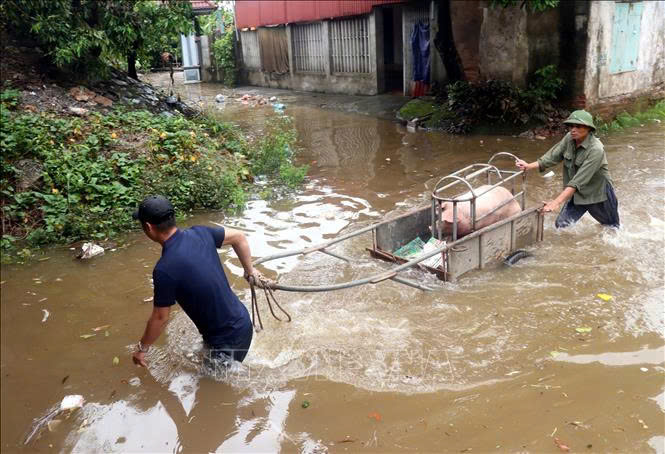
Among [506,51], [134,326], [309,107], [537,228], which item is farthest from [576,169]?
[309,107]

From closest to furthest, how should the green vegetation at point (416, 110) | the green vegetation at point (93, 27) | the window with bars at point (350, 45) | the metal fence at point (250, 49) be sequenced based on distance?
the green vegetation at point (93, 27) < the green vegetation at point (416, 110) < the window with bars at point (350, 45) < the metal fence at point (250, 49)

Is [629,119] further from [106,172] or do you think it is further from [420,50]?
[106,172]

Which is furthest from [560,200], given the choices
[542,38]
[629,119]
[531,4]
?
[629,119]

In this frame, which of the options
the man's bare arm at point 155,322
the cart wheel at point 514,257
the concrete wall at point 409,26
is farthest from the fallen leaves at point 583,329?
the concrete wall at point 409,26

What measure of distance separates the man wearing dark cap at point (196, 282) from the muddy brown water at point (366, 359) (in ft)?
1.28

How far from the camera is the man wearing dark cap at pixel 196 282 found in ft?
11.6

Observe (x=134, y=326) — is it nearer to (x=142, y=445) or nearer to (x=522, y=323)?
(x=142, y=445)

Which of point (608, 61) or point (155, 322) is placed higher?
point (608, 61)

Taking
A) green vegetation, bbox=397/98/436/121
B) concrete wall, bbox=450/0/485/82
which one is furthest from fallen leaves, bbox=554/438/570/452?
green vegetation, bbox=397/98/436/121

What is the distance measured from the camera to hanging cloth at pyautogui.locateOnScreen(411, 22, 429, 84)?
15156 mm

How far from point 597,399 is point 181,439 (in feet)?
8.85

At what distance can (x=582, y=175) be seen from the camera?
18.7 ft

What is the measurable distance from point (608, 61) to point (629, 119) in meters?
1.33

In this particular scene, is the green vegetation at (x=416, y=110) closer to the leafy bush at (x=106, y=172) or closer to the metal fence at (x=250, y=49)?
the leafy bush at (x=106, y=172)
